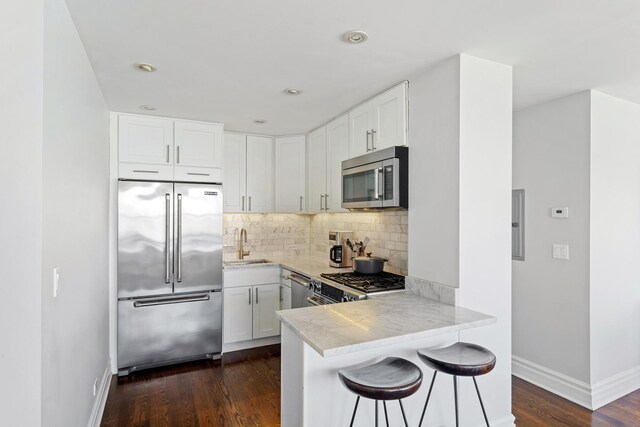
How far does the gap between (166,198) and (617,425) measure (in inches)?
162

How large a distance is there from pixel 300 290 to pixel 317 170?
54.2 inches

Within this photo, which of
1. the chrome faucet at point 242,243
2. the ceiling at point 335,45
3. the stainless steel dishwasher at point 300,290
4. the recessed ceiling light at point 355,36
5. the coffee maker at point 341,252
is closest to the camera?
the ceiling at point 335,45

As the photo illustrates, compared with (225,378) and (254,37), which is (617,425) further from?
(254,37)

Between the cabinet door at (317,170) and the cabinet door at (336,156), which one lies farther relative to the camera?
the cabinet door at (317,170)

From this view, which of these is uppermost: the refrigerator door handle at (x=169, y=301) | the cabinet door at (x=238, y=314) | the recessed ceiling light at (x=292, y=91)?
the recessed ceiling light at (x=292, y=91)

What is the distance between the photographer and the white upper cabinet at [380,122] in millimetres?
2670

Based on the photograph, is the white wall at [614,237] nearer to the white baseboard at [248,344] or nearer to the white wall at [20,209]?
the white baseboard at [248,344]

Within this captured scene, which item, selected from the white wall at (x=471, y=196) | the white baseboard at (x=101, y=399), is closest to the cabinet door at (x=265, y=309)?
the white baseboard at (x=101, y=399)

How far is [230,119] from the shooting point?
3.72 metres

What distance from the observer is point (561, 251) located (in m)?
3.04

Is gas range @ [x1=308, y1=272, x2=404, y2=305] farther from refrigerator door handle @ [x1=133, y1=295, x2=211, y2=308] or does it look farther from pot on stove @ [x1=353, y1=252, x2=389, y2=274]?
refrigerator door handle @ [x1=133, y1=295, x2=211, y2=308]

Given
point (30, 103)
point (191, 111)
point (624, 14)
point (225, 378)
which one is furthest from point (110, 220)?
point (624, 14)

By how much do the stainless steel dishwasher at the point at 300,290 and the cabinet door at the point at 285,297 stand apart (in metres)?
0.14

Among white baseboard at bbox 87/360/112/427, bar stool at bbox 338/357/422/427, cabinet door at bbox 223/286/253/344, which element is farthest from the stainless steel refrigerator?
bar stool at bbox 338/357/422/427
